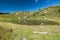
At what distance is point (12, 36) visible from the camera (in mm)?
20578

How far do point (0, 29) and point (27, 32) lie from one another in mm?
4041

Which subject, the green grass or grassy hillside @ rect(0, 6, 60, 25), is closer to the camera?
the green grass

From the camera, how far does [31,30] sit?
21641mm

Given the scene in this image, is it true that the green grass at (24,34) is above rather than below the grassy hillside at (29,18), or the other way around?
below

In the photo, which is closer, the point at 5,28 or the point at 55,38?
the point at 55,38

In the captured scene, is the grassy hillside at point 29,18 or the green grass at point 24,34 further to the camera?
the grassy hillside at point 29,18

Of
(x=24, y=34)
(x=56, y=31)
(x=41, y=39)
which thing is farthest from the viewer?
(x=56, y=31)

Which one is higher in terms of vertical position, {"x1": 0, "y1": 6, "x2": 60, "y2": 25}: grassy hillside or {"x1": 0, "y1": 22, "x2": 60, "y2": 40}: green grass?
{"x1": 0, "y1": 6, "x2": 60, "y2": 25}: grassy hillside

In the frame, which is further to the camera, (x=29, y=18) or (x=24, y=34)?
(x=29, y=18)

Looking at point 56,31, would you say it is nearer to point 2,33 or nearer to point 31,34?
point 31,34

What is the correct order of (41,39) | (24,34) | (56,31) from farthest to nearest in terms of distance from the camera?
(56,31), (24,34), (41,39)

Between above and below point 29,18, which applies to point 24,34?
below

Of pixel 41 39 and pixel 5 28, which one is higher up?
pixel 5 28

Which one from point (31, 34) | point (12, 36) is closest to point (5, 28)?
point (12, 36)
